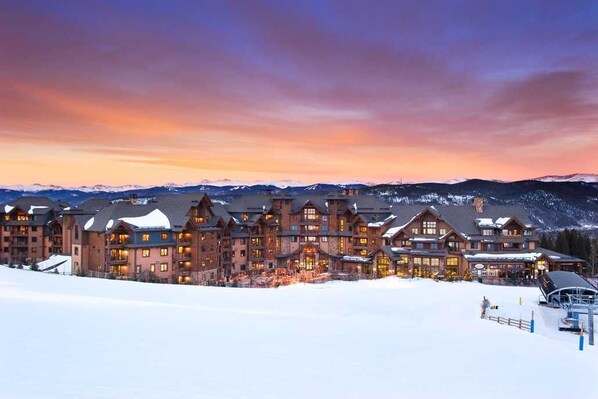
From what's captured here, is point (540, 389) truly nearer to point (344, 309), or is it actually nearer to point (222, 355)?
point (222, 355)

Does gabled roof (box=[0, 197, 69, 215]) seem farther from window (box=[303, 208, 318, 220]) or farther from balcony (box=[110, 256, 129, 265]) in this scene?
window (box=[303, 208, 318, 220])

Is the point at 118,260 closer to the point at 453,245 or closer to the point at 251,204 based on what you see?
the point at 251,204

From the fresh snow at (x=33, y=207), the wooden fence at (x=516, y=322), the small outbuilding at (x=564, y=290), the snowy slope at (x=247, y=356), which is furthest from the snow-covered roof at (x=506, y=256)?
the fresh snow at (x=33, y=207)

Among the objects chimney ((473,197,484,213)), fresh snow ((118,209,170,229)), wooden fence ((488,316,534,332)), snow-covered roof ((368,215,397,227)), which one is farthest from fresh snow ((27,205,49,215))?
wooden fence ((488,316,534,332))

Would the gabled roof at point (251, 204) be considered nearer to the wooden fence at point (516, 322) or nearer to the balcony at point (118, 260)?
the balcony at point (118, 260)

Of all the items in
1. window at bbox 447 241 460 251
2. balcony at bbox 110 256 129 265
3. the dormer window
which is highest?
the dormer window

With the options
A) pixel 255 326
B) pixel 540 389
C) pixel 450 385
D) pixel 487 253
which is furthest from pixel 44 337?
pixel 487 253

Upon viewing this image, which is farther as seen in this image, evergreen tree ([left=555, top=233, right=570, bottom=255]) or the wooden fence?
evergreen tree ([left=555, top=233, right=570, bottom=255])

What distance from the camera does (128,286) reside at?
87.7 feet

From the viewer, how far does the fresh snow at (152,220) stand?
49969mm

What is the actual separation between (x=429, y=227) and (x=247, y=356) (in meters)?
47.0

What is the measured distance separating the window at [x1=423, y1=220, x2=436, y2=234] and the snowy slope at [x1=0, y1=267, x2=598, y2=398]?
35656 millimetres

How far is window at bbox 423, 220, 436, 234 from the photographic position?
55.2 metres

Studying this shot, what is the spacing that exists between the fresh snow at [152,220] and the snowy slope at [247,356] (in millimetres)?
28320
